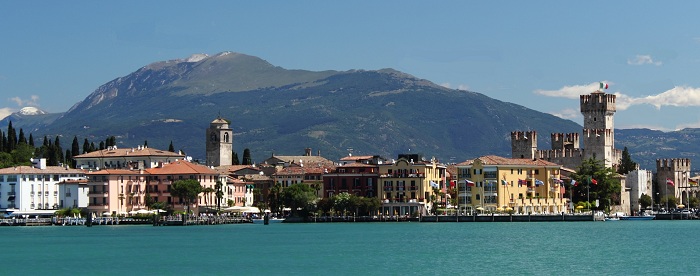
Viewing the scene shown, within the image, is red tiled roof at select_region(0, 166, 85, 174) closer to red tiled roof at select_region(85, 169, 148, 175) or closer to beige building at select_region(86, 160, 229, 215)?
red tiled roof at select_region(85, 169, 148, 175)

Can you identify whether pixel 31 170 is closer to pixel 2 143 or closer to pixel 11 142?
pixel 2 143

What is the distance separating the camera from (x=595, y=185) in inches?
5965

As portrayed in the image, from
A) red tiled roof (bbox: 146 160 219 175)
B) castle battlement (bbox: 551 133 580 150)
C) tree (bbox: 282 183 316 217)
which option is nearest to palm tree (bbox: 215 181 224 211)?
red tiled roof (bbox: 146 160 219 175)

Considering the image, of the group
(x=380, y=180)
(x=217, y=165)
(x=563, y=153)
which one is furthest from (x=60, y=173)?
(x=563, y=153)

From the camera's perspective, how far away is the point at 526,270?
69000mm

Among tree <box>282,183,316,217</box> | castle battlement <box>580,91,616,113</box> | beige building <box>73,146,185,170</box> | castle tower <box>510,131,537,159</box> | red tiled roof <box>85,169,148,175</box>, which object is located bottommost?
tree <box>282,183,316,217</box>

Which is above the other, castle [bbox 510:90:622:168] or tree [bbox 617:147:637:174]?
castle [bbox 510:90:622:168]

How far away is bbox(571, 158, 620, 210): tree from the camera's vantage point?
15138cm

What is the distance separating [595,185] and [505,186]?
13072mm

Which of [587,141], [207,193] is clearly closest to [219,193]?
[207,193]

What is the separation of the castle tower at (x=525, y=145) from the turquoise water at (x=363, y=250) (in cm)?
4016

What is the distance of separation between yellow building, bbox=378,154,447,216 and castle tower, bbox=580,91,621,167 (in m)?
27.6

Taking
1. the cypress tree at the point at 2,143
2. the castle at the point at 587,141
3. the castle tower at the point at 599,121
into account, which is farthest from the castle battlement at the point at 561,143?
the cypress tree at the point at 2,143

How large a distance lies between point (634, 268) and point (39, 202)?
93.9m
